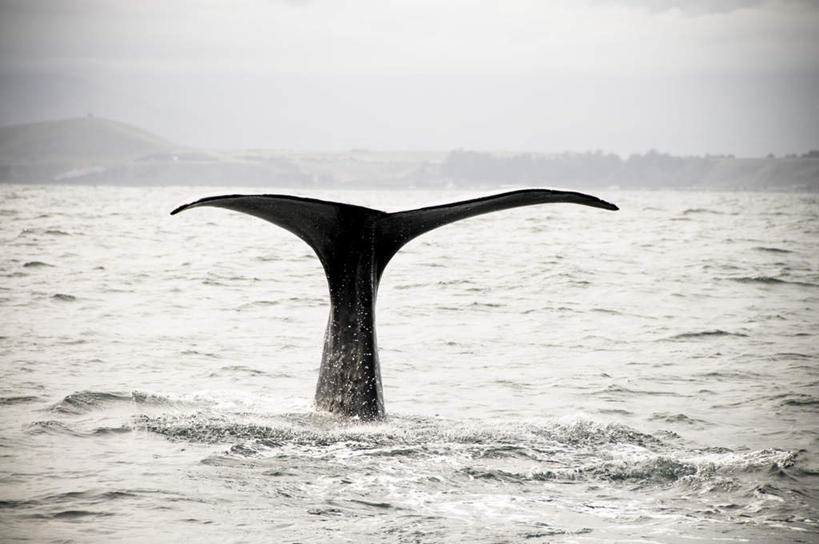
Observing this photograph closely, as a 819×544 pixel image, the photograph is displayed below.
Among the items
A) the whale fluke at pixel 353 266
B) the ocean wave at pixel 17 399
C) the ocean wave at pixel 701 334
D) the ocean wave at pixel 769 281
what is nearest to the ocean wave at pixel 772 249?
the ocean wave at pixel 769 281

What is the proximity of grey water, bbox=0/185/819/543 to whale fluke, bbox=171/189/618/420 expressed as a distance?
8.4 inches

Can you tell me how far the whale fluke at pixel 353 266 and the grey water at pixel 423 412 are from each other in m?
0.21

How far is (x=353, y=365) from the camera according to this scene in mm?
6066

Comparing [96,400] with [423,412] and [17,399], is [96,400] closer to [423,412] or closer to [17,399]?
[17,399]

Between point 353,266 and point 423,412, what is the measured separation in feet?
5.67

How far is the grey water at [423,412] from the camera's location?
4863 millimetres

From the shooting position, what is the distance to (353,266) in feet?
19.9

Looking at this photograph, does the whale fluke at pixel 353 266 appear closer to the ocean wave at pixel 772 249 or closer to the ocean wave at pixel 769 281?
the ocean wave at pixel 769 281

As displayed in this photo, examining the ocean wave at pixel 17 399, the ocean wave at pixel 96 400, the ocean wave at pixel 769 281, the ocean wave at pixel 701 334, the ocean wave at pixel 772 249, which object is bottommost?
the ocean wave at pixel 17 399

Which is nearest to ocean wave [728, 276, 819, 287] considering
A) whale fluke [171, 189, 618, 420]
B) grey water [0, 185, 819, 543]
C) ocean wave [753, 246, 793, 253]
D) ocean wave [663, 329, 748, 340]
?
grey water [0, 185, 819, 543]

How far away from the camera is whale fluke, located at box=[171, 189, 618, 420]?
5.87 m

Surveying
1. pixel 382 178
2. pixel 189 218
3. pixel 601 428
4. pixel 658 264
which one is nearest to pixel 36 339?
pixel 601 428

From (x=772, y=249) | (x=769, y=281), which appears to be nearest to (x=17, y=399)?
(x=769, y=281)

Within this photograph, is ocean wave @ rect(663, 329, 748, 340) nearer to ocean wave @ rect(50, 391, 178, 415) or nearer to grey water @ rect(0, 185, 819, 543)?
grey water @ rect(0, 185, 819, 543)
